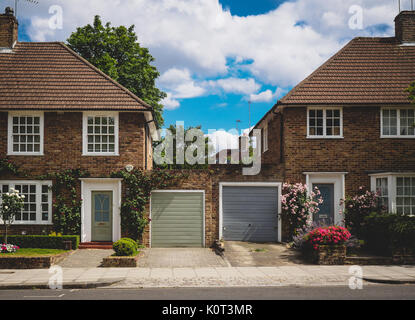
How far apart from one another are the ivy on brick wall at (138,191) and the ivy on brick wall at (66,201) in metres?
1.70

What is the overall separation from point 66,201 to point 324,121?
37.8ft

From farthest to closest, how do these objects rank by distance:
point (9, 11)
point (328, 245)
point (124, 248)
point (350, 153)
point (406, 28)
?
1. point (406, 28)
2. point (9, 11)
3. point (350, 153)
4. point (328, 245)
5. point (124, 248)

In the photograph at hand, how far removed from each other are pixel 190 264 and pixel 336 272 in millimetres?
4690

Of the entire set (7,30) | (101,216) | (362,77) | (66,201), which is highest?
(7,30)

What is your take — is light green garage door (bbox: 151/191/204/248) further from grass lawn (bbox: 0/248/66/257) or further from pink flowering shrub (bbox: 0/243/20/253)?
pink flowering shrub (bbox: 0/243/20/253)

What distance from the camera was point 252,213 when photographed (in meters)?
18.7

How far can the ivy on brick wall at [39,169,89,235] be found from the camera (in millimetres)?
17578

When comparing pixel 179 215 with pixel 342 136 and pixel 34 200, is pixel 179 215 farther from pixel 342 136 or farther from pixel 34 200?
pixel 342 136

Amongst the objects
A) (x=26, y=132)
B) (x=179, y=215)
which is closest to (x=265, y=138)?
(x=179, y=215)

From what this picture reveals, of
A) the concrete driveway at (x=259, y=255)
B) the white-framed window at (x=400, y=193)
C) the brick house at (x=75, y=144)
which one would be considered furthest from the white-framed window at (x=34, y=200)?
the white-framed window at (x=400, y=193)

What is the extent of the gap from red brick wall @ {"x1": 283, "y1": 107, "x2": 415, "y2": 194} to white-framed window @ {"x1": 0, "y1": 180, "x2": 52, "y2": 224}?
33.4ft

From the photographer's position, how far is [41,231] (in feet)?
58.2

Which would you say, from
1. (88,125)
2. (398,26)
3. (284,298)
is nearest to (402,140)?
(398,26)

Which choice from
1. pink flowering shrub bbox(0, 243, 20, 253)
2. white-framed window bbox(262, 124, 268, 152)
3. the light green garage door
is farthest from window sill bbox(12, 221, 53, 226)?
white-framed window bbox(262, 124, 268, 152)
